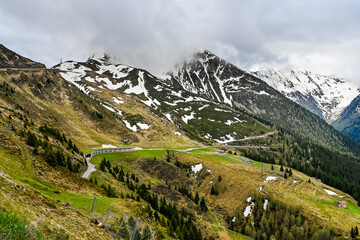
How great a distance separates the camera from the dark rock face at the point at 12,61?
406 ft

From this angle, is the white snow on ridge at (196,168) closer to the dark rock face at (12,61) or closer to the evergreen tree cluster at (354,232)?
the evergreen tree cluster at (354,232)

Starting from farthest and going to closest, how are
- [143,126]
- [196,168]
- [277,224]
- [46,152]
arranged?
[143,126] → [196,168] → [277,224] → [46,152]

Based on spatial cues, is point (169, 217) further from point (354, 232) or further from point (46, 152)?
point (354, 232)

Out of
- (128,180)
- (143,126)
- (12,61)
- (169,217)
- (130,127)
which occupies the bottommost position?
(169,217)

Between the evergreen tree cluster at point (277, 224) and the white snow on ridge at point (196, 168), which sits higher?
the white snow on ridge at point (196, 168)

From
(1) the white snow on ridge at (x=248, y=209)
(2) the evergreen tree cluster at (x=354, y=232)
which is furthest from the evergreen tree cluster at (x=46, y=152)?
(2) the evergreen tree cluster at (x=354, y=232)

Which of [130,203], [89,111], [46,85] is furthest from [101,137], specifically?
[130,203]

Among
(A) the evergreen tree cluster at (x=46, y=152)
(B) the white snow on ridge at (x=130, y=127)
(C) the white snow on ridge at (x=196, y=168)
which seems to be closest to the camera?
(A) the evergreen tree cluster at (x=46, y=152)

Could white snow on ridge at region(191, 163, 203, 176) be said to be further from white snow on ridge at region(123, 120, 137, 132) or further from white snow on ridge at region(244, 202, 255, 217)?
white snow on ridge at region(123, 120, 137, 132)

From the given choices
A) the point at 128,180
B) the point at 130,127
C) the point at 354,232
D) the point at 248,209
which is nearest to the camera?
the point at 354,232

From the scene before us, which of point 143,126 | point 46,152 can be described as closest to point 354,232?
point 46,152

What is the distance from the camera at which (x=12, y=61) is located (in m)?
128

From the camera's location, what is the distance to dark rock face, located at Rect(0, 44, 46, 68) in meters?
124

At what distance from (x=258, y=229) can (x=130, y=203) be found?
6200 cm
